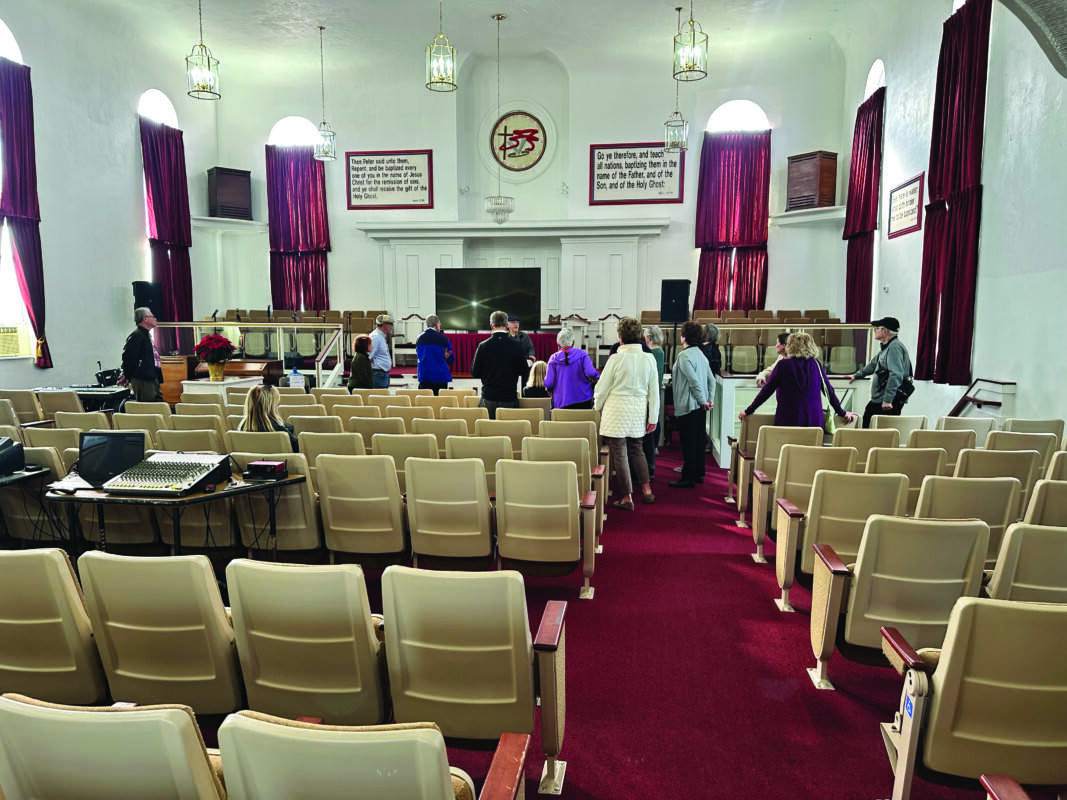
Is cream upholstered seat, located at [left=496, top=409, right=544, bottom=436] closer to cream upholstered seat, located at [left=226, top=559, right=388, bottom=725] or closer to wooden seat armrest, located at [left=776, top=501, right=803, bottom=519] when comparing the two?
wooden seat armrest, located at [left=776, top=501, right=803, bottom=519]

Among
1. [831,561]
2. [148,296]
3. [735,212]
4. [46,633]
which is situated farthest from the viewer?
[735,212]

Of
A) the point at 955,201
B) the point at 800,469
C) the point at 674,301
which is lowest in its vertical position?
the point at 800,469

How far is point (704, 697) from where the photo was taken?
276 centimetres

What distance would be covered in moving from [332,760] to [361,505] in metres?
2.49

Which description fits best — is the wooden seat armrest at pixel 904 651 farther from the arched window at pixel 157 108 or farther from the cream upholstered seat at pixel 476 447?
the arched window at pixel 157 108

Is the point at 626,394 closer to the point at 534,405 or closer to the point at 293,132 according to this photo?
the point at 534,405

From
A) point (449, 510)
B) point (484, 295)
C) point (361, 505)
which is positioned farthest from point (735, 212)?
point (361, 505)

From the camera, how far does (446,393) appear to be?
23.7 ft

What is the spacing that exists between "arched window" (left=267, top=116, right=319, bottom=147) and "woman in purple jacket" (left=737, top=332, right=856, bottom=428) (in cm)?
1311

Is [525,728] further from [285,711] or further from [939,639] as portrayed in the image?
[939,639]

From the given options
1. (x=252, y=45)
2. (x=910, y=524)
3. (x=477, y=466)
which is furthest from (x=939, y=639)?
(x=252, y=45)

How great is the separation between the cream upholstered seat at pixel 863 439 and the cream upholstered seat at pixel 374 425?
310cm

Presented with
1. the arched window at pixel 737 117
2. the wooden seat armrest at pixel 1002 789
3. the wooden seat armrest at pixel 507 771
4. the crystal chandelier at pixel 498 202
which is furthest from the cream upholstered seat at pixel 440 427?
the arched window at pixel 737 117

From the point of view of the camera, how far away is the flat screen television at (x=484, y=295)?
14492 millimetres
